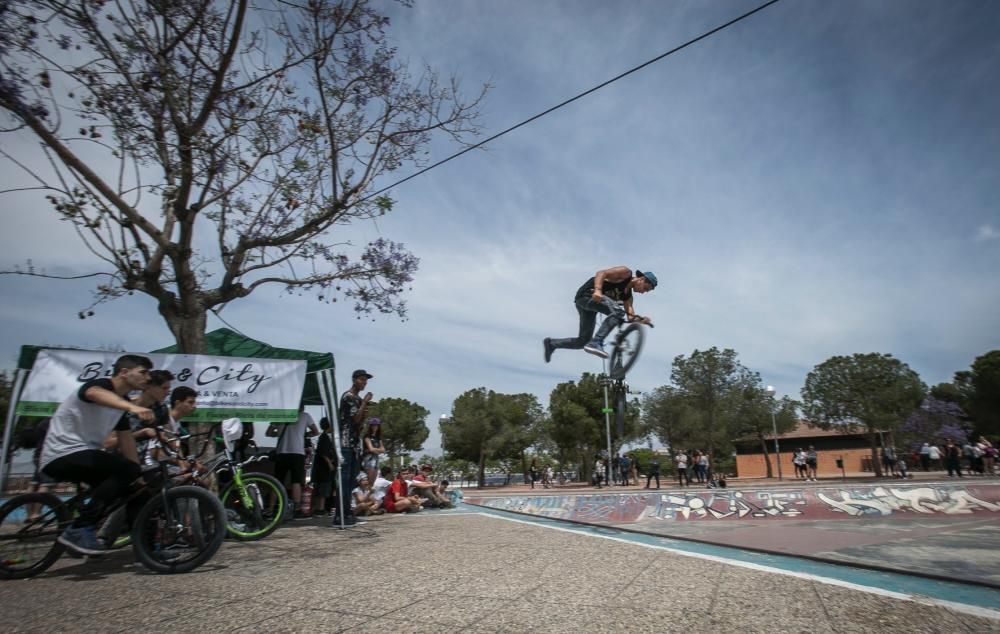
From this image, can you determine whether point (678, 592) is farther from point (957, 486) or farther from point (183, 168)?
point (957, 486)

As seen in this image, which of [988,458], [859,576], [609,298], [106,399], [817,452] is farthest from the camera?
[817,452]

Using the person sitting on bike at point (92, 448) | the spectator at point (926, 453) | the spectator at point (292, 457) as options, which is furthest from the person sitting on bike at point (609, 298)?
the spectator at point (926, 453)

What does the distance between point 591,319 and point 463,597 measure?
5.47 meters

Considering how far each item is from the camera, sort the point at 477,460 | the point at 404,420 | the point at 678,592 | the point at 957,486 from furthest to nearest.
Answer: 1. the point at 404,420
2. the point at 477,460
3. the point at 957,486
4. the point at 678,592

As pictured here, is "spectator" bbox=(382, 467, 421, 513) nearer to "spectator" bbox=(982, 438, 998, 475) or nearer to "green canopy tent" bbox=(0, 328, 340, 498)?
"green canopy tent" bbox=(0, 328, 340, 498)

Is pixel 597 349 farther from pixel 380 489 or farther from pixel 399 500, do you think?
pixel 380 489

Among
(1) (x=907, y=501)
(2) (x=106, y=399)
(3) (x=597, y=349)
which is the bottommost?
(1) (x=907, y=501)

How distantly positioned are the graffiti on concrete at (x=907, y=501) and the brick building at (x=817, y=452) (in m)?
41.8

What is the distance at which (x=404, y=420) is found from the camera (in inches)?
2477

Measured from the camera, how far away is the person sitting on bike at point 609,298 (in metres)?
7.58

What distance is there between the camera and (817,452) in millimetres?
52156

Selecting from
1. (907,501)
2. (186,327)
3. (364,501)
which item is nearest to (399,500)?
(364,501)

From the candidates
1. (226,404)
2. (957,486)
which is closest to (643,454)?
(957,486)

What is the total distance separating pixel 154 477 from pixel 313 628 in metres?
2.73
